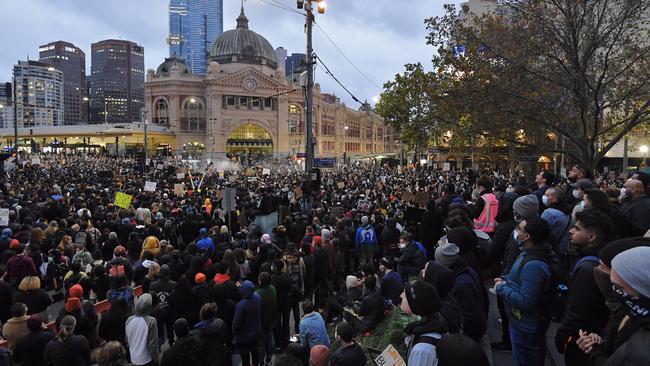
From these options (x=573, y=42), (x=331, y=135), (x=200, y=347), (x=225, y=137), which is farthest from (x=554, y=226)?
(x=331, y=135)

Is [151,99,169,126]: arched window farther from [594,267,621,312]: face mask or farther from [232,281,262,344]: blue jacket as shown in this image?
[594,267,621,312]: face mask

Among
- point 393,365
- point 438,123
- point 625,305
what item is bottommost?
point 393,365

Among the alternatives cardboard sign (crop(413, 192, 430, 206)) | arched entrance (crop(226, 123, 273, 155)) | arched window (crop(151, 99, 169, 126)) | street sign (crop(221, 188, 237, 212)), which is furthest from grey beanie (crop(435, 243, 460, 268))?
arched window (crop(151, 99, 169, 126))

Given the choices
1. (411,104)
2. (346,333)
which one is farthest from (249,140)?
(346,333)

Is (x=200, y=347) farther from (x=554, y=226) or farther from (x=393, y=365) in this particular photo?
(x=554, y=226)

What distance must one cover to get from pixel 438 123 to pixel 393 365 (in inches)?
547

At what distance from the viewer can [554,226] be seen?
597 centimetres

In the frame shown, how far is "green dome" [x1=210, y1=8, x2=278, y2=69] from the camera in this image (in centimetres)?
9038

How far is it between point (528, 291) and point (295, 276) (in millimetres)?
4647

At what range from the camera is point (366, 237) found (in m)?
11.2

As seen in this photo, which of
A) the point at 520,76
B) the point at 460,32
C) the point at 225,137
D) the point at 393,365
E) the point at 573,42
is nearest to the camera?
the point at 393,365

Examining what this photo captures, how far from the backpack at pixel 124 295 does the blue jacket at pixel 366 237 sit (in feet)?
19.1

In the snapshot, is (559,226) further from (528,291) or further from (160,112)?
(160,112)

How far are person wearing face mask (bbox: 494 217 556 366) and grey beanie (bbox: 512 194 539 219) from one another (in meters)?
0.91
